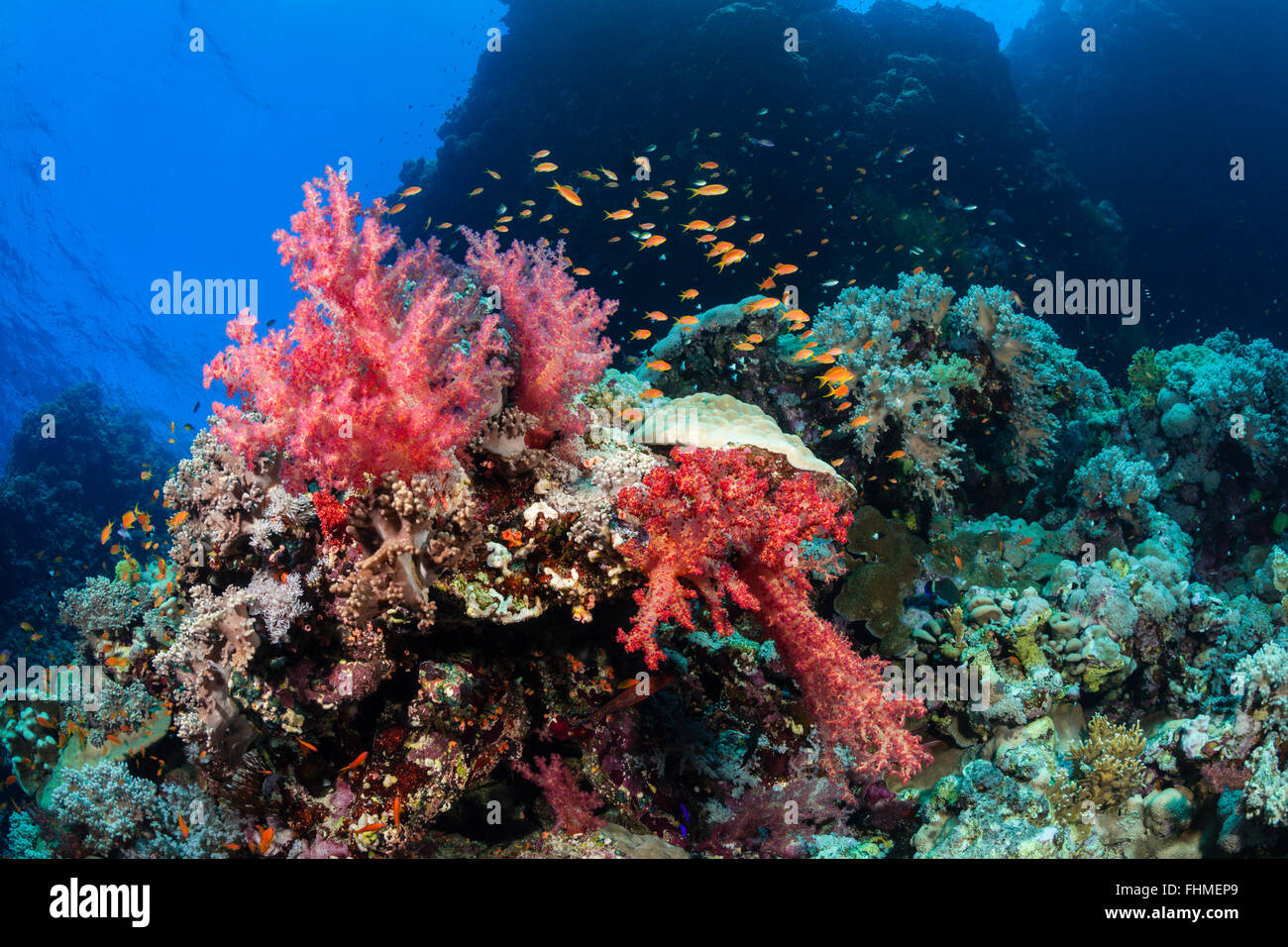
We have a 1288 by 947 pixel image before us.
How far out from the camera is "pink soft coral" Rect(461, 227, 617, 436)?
12.4ft

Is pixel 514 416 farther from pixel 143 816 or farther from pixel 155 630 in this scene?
pixel 155 630

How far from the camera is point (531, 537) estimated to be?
Answer: 3686 mm

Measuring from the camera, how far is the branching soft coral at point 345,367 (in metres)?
2.97

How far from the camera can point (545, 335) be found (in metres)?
3.78

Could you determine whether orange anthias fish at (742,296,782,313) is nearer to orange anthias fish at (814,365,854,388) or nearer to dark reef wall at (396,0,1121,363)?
orange anthias fish at (814,365,854,388)

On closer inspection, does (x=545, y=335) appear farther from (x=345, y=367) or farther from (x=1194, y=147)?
(x=1194, y=147)

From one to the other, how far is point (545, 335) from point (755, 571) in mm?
2025

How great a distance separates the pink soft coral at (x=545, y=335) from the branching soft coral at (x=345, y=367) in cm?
59

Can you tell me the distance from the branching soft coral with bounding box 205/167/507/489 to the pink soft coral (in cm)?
59

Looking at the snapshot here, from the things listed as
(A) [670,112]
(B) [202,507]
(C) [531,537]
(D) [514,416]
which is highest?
(A) [670,112]

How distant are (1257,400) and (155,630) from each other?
1407cm

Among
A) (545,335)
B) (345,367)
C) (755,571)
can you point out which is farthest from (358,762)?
(545,335)

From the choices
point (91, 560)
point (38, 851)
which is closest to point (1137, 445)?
point (38, 851)
